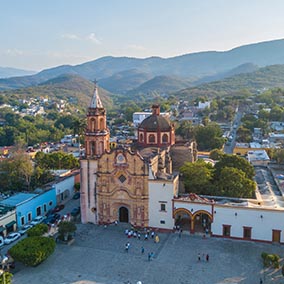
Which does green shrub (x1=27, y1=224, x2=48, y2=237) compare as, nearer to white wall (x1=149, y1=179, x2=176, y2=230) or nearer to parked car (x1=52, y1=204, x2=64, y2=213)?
parked car (x1=52, y1=204, x2=64, y2=213)

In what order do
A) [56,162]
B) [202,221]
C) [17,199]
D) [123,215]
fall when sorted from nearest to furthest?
[202,221] < [123,215] < [17,199] < [56,162]

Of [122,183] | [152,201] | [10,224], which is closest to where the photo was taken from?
[152,201]

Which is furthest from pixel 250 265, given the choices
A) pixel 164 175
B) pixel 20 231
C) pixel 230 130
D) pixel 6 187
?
pixel 230 130

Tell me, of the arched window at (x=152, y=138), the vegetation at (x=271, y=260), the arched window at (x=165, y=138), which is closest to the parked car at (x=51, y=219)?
the arched window at (x=152, y=138)

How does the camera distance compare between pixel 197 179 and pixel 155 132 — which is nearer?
pixel 197 179

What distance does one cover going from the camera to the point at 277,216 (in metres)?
29.7

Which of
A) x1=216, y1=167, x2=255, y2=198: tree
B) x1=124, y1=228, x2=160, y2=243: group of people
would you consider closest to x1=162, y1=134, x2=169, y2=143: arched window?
x1=216, y1=167, x2=255, y2=198: tree

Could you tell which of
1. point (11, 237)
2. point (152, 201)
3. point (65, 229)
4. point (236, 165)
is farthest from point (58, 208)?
point (236, 165)

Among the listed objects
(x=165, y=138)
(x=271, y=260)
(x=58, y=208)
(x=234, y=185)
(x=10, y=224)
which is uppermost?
(x=165, y=138)

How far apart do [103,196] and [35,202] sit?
26.3 ft

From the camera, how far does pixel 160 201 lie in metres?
33.1

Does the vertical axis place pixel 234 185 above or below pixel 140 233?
above

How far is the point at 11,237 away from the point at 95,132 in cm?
1264

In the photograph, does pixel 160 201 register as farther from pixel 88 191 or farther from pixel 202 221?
pixel 88 191
